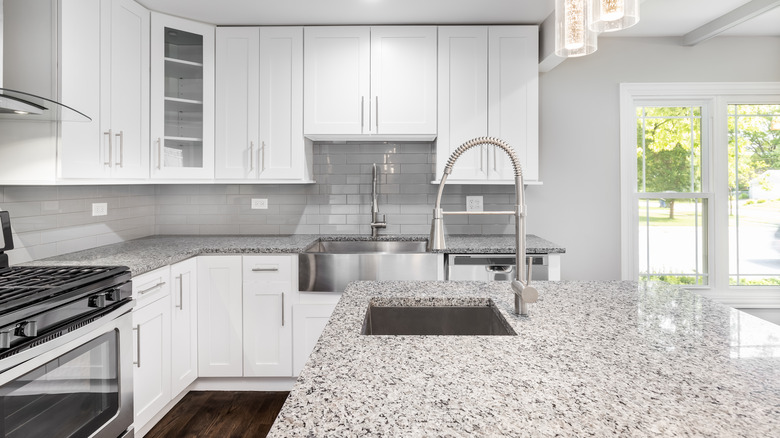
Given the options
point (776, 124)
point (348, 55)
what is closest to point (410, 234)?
point (348, 55)

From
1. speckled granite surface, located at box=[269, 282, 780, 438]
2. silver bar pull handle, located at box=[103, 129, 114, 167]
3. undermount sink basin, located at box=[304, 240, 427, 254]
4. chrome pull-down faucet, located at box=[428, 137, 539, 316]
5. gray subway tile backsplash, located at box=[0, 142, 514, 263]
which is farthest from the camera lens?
gray subway tile backsplash, located at box=[0, 142, 514, 263]

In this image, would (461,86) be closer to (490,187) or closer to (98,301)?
(490,187)

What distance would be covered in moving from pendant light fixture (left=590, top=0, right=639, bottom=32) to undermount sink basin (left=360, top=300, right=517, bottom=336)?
2.87 feet

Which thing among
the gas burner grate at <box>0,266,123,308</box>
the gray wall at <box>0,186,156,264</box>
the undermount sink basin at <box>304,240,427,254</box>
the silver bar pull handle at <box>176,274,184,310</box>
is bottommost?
the silver bar pull handle at <box>176,274,184,310</box>

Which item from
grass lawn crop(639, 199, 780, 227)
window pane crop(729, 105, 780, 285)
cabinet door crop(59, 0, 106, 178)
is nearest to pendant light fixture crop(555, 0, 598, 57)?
cabinet door crop(59, 0, 106, 178)

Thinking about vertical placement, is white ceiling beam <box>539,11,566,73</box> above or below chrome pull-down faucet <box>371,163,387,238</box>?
above

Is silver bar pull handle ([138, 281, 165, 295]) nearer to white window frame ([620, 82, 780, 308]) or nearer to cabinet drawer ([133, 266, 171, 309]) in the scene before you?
cabinet drawer ([133, 266, 171, 309])

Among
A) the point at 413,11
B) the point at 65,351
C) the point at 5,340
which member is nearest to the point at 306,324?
the point at 65,351

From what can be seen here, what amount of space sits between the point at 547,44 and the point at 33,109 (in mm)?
2766

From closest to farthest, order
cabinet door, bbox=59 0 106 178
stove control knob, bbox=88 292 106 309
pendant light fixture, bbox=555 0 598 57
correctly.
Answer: pendant light fixture, bbox=555 0 598 57, stove control knob, bbox=88 292 106 309, cabinet door, bbox=59 0 106 178

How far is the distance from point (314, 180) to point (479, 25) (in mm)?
1568

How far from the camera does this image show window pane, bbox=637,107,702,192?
335 cm

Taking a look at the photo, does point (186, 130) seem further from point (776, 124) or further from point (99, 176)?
point (776, 124)

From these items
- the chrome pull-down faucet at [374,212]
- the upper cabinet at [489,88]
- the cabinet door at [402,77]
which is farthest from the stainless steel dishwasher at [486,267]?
the cabinet door at [402,77]
